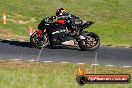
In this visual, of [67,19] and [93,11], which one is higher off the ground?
[67,19]

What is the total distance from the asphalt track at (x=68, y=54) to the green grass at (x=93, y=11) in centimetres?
1324

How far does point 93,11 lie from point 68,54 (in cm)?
2336

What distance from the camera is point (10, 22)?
34281 millimetres

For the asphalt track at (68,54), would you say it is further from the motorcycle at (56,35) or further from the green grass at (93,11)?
the green grass at (93,11)

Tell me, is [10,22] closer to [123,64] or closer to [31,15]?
[31,15]

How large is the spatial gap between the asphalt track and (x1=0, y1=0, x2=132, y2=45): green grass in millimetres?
13241

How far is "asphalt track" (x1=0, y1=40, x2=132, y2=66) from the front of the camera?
18.1m

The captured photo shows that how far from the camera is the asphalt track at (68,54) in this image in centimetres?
1806

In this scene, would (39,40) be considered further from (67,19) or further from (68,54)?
(68,54)

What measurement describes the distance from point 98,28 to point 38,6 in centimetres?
765

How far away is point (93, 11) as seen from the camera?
42.3 metres

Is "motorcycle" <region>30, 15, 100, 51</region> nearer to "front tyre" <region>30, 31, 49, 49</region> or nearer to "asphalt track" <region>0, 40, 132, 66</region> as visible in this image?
"front tyre" <region>30, 31, 49, 49</region>

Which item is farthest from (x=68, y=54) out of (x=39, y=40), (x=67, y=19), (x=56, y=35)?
(x=67, y=19)

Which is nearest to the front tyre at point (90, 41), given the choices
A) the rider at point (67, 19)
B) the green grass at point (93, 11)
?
the rider at point (67, 19)
